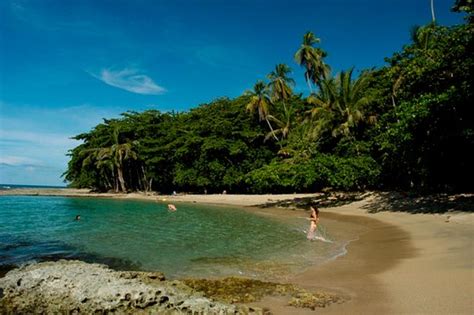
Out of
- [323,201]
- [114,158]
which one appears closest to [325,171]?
[323,201]

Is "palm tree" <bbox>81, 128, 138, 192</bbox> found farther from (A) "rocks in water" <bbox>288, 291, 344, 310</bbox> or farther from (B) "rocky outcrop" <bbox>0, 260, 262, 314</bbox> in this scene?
(A) "rocks in water" <bbox>288, 291, 344, 310</bbox>

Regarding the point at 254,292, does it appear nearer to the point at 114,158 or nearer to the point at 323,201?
the point at 323,201

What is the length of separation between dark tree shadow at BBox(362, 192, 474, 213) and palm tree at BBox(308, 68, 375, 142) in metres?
6.84

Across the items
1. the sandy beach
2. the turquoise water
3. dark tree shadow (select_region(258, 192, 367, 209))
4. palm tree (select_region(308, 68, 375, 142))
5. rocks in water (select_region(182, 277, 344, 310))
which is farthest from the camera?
palm tree (select_region(308, 68, 375, 142))

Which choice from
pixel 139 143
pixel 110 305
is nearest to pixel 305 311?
pixel 110 305

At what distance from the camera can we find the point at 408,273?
868 centimetres

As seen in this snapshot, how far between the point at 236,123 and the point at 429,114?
1267 inches

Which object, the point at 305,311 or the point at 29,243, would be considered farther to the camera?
the point at 29,243

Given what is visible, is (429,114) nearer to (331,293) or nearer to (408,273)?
(408,273)

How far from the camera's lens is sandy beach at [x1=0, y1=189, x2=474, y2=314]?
6.41 metres

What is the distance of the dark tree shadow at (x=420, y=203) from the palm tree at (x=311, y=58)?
81.3ft

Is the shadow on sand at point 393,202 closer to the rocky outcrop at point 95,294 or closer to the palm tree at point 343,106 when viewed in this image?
the palm tree at point 343,106

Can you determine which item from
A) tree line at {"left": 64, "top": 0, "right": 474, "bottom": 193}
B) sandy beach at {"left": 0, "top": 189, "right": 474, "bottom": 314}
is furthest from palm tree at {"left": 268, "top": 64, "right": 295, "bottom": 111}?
sandy beach at {"left": 0, "top": 189, "right": 474, "bottom": 314}

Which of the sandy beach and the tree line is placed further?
the tree line
